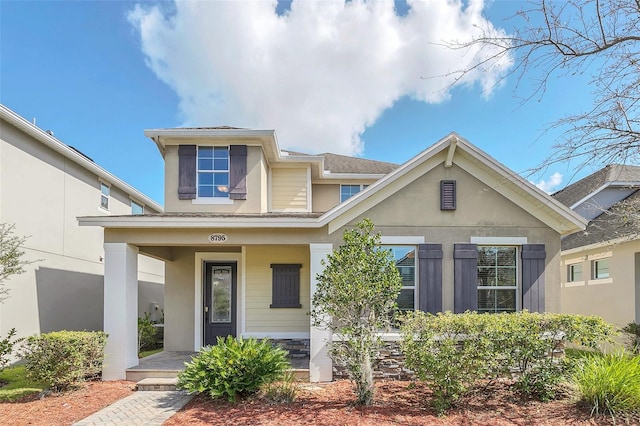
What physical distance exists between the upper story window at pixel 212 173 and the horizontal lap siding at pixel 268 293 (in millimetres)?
1939

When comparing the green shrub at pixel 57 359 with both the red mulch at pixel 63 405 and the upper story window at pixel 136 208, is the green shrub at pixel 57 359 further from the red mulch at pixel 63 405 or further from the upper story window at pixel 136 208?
the upper story window at pixel 136 208

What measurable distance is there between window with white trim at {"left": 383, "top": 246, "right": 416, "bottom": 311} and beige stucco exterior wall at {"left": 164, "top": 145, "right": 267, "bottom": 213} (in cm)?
411

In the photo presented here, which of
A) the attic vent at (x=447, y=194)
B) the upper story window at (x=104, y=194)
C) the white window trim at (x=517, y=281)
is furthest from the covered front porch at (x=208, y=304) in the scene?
the upper story window at (x=104, y=194)

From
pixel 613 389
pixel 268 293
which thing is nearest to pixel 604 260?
pixel 613 389

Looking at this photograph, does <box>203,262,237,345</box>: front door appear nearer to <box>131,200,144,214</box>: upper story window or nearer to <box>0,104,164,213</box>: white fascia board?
<box>0,104,164,213</box>: white fascia board

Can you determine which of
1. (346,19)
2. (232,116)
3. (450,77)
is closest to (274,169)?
(232,116)

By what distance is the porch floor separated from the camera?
8.05 m

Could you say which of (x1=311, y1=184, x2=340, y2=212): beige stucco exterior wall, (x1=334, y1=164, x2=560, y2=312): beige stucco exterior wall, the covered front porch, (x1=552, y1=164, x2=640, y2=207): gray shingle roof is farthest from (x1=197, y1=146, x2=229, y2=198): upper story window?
(x1=552, y1=164, x2=640, y2=207): gray shingle roof

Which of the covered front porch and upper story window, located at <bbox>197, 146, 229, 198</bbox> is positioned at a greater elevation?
upper story window, located at <bbox>197, 146, 229, 198</bbox>

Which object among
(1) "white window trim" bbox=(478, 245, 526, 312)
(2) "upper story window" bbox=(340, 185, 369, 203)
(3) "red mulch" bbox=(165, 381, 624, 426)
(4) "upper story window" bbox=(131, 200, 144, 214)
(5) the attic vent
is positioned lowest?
(3) "red mulch" bbox=(165, 381, 624, 426)

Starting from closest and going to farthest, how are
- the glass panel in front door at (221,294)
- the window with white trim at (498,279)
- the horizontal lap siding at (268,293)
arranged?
the window with white trim at (498,279) < the horizontal lap siding at (268,293) < the glass panel in front door at (221,294)

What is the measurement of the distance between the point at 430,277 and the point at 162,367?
6460 millimetres

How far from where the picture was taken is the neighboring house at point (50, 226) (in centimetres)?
952

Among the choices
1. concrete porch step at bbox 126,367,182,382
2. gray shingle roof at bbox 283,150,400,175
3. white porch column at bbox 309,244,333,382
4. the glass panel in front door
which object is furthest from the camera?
gray shingle roof at bbox 283,150,400,175
